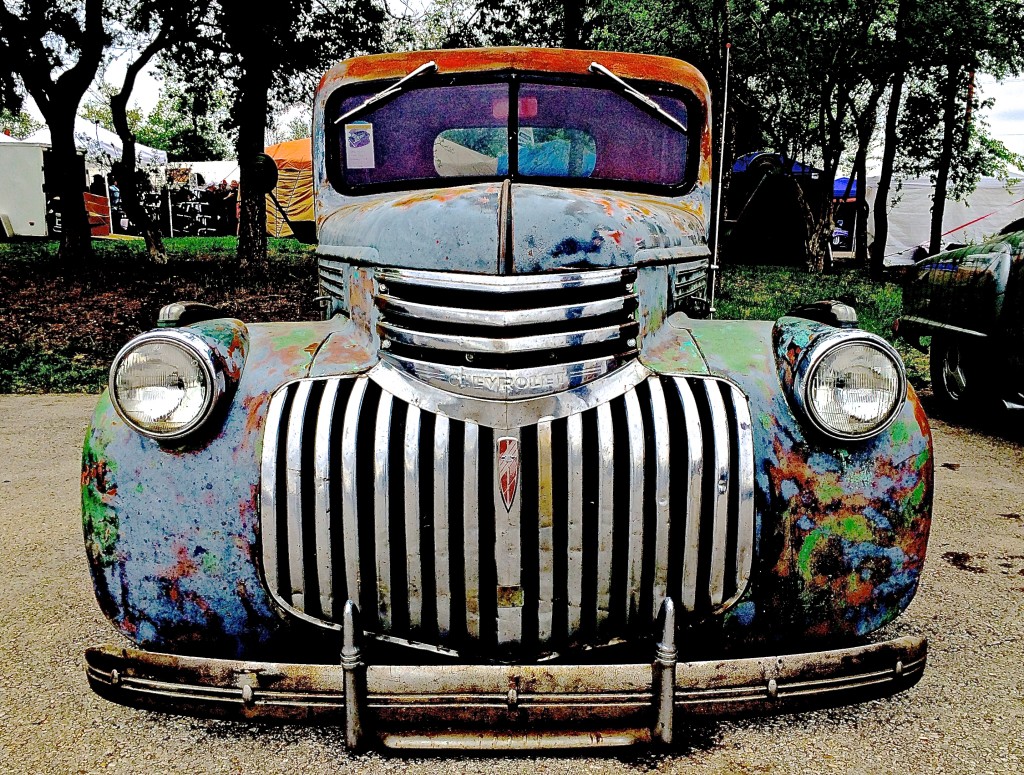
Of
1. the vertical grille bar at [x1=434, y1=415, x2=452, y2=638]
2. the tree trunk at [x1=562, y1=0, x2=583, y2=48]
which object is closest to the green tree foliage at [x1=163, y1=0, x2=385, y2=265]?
the tree trunk at [x1=562, y1=0, x2=583, y2=48]

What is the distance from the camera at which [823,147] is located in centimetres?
1850

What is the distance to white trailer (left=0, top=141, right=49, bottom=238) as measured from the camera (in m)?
22.3

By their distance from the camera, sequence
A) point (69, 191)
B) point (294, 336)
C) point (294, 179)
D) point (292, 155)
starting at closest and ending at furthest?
point (294, 336)
point (69, 191)
point (294, 179)
point (292, 155)

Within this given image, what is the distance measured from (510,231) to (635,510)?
786 mm

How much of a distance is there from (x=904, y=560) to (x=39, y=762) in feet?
7.79

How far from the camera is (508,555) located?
6.74 feet

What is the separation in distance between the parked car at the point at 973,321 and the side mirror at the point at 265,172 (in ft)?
16.3

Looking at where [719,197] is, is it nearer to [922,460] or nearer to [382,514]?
[922,460]

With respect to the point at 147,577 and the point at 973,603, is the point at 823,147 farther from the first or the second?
the point at 147,577

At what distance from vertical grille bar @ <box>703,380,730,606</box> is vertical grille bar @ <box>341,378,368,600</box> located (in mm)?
897

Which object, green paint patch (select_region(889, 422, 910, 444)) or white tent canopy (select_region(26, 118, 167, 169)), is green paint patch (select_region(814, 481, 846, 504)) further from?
white tent canopy (select_region(26, 118, 167, 169))

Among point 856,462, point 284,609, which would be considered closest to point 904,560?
point 856,462

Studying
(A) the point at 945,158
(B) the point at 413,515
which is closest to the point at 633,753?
(B) the point at 413,515

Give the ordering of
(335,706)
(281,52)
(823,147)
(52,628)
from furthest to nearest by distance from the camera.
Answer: (823,147) → (281,52) → (52,628) → (335,706)
